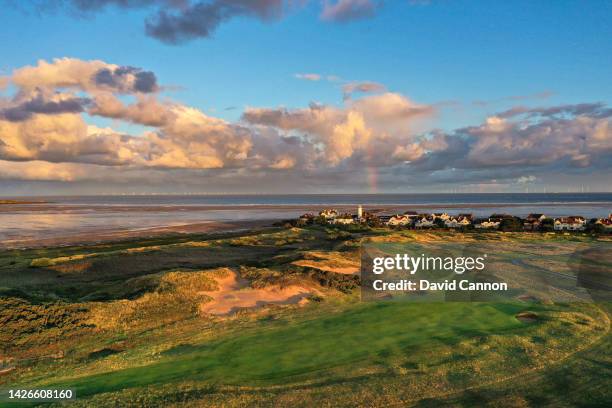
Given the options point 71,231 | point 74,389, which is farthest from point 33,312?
point 71,231

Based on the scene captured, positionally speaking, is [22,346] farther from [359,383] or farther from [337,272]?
[337,272]

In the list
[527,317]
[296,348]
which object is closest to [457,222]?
[527,317]

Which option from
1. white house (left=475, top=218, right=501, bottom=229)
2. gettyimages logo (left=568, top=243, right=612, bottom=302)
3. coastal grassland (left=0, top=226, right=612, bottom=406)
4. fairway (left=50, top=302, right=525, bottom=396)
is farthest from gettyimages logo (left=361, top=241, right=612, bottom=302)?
white house (left=475, top=218, right=501, bottom=229)

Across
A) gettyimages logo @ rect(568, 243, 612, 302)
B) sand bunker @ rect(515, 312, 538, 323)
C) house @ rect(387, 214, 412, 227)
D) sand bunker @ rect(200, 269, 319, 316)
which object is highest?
house @ rect(387, 214, 412, 227)

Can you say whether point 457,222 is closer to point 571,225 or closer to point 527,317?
point 571,225

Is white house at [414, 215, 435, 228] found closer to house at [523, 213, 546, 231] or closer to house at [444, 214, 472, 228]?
house at [444, 214, 472, 228]

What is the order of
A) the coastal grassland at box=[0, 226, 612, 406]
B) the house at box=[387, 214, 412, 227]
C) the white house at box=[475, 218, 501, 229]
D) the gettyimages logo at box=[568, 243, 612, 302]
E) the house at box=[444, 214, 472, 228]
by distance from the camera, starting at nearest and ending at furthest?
the coastal grassland at box=[0, 226, 612, 406] → the gettyimages logo at box=[568, 243, 612, 302] → the white house at box=[475, 218, 501, 229] → the house at box=[444, 214, 472, 228] → the house at box=[387, 214, 412, 227]

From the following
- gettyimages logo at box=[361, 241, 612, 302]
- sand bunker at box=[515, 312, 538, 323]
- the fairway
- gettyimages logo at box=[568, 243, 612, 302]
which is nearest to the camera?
the fairway
